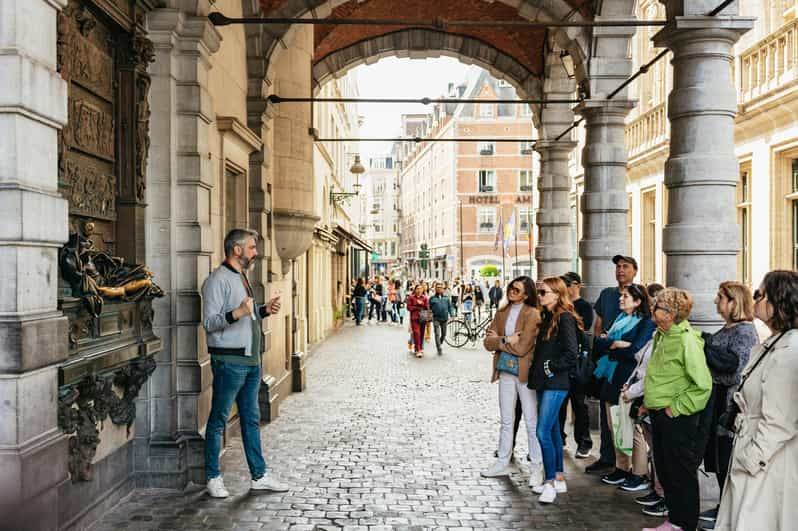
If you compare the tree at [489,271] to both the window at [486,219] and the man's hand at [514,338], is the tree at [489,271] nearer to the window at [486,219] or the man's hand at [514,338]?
the window at [486,219]

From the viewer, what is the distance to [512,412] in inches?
264

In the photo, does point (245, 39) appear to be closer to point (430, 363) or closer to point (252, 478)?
point (252, 478)

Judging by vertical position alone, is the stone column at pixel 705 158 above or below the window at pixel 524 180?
below

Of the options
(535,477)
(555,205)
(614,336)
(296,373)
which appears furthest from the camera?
(555,205)

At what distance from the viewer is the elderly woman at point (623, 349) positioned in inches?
249

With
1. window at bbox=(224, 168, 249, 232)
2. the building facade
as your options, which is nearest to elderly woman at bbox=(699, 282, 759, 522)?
window at bbox=(224, 168, 249, 232)

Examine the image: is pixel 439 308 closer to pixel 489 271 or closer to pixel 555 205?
pixel 555 205

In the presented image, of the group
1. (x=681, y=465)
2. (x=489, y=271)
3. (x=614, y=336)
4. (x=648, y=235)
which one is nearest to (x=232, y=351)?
(x=614, y=336)

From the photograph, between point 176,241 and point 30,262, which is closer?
point 30,262

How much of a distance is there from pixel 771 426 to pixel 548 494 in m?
2.59

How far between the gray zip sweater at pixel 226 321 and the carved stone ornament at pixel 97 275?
433 millimetres

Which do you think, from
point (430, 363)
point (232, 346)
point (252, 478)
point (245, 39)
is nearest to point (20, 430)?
point (232, 346)

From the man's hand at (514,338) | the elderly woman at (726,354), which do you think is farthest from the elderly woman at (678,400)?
the man's hand at (514,338)

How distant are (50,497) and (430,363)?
12192 millimetres
